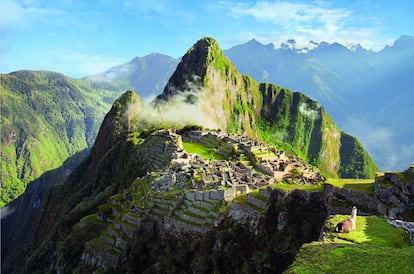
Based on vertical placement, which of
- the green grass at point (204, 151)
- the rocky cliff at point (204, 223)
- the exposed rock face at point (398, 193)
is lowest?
the rocky cliff at point (204, 223)

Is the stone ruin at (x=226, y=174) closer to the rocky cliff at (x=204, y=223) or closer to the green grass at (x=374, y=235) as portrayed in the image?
the rocky cliff at (x=204, y=223)

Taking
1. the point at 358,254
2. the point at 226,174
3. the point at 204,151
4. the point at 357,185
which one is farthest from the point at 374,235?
the point at 204,151

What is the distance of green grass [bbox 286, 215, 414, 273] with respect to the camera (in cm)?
1345

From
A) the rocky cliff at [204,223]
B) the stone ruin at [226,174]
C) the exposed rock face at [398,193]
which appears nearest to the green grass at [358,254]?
the exposed rock face at [398,193]

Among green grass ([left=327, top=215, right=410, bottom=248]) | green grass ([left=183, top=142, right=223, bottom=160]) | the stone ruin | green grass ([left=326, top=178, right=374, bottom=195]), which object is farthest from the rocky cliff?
green grass ([left=183, top=142, right=223, bottom=160])

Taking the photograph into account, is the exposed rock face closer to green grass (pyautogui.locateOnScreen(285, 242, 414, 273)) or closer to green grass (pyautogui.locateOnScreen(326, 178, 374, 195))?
green grass (pyautogui.locateOnScreen(326, 178, 374, 195))

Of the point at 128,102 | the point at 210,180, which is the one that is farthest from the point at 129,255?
the point at 128,102

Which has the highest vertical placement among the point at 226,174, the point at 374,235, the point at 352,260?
the point at 226,174

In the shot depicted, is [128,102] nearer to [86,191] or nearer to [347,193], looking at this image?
[86,191]

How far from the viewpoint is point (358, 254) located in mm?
14711

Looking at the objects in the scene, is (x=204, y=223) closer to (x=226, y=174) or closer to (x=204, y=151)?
(x=226, y=174)

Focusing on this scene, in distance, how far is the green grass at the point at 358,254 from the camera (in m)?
13.5

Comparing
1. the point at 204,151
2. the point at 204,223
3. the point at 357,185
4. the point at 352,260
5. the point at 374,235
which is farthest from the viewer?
the point at 204,151

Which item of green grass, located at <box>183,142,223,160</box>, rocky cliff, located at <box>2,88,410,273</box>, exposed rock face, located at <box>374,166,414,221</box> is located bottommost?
rocky cliff, located at <box>2,88,410,273</box>
